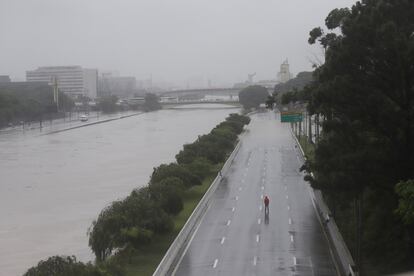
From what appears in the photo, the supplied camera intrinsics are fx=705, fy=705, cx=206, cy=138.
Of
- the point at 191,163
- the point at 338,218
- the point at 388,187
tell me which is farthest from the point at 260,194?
the point at 388,187

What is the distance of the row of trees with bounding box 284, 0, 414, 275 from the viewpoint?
1277 cm

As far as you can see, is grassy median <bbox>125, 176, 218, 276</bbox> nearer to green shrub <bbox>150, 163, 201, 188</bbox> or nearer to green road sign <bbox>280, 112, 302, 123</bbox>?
green shrub <bbox>150, 163, 201, 188</bbox>

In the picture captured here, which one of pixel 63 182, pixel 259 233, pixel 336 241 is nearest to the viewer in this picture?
pixel 336 241

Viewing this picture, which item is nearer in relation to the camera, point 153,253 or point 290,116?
point 153,253

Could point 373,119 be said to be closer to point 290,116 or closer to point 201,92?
point 290,116

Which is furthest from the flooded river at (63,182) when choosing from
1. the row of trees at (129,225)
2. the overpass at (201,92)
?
the overpass at (201,92)

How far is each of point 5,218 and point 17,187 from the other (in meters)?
7.50

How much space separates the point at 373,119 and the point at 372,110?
0.75 ft

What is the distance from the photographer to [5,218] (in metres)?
22.0

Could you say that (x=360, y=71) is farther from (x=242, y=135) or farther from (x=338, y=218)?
(x=242, y=135)

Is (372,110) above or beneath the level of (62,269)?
above

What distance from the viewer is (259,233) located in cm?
1691

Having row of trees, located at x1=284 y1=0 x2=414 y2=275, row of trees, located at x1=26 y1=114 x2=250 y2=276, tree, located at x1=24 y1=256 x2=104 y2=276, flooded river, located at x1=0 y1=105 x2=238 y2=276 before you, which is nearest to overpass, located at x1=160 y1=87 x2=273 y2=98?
flooded river, located at x1=0 y1=105 x2=238 y2=276

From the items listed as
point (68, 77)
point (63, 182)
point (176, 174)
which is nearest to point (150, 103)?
point (68, 77)
